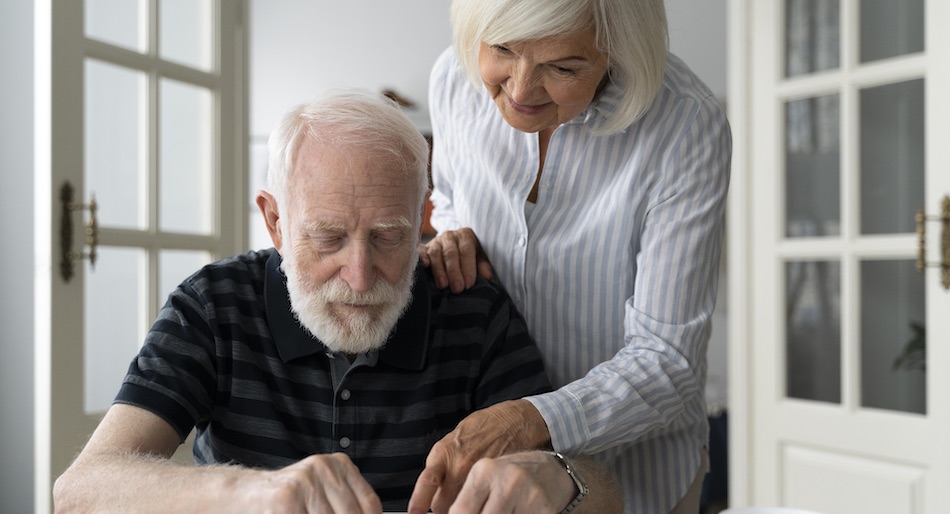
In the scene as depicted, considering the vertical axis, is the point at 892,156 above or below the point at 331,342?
above

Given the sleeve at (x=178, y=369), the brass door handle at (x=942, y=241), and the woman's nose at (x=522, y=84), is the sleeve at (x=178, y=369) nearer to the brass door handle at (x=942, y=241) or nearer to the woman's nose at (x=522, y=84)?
the woman's nose at (x=522, y=84)

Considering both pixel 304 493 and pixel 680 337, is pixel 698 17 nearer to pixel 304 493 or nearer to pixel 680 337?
pixel 680 337

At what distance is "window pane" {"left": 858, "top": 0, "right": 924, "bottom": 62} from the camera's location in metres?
3.08

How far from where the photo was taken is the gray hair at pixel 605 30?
1337 millimetres

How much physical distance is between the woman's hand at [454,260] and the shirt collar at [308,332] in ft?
0.13

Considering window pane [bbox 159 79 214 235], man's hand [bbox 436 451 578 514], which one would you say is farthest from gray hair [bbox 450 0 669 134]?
window pane [bbox 159 79 214 235]

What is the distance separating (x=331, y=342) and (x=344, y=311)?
0.17ft

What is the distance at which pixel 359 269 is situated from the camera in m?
1.38

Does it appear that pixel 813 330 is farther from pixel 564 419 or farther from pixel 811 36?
pixel 564 419

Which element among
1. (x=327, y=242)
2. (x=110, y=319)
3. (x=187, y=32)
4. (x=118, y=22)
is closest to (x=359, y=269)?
(x=327, y=242)

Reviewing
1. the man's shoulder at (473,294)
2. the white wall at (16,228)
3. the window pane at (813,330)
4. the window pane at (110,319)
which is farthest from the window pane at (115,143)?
the window pane at (813,330)

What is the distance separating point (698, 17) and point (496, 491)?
4467 millimetres

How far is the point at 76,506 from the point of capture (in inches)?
46.4

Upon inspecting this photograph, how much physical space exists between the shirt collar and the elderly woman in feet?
0.25
